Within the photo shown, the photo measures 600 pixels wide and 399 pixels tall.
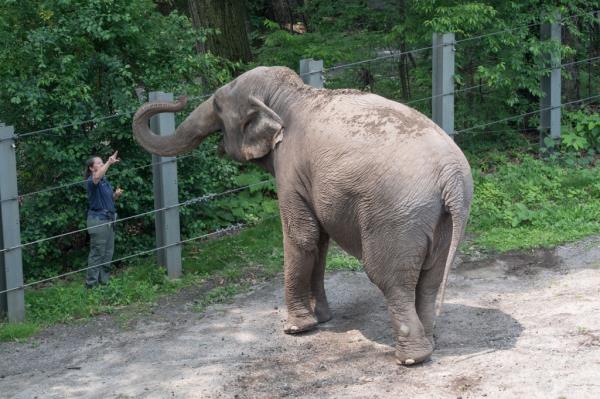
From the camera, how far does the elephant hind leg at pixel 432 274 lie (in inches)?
284

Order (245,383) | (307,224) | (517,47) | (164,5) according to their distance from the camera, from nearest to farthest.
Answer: (245,383), (307,224), (517,47), (164,5)

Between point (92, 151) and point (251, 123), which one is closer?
point (251, 123)

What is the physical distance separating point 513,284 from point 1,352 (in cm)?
439

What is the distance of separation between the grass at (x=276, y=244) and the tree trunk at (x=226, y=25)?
3.27 meters

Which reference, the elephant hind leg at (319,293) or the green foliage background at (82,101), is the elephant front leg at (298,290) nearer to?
the elephant hind leg at (319,293)

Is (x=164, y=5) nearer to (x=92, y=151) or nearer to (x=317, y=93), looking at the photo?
(x=92, y=151)

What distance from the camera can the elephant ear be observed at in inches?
311

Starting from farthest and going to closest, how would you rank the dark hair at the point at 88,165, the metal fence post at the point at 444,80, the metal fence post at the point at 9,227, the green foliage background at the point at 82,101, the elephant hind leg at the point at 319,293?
the metal fence post at the point at 444,80 < the green foliage background at the point at 82,101 < the dark hair at the point at 88,165 < the metal fence post at the point at 9,227 < the elephant hind leg at the point at 319,293

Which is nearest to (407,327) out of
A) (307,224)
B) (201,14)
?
(307,224)

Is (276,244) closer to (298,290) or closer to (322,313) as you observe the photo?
(322,313)

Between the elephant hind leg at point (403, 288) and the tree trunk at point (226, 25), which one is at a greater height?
the tree trunk at point (226, 25)

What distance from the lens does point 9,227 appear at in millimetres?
8695

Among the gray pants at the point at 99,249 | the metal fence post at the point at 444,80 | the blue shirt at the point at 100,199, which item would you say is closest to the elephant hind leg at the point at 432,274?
the gray pants at the point at 99,249

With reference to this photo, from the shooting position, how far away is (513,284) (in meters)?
9.12
